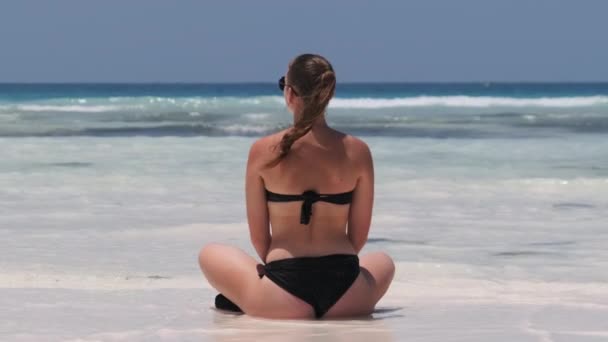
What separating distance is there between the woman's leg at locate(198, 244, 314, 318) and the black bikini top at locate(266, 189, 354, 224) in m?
0.26

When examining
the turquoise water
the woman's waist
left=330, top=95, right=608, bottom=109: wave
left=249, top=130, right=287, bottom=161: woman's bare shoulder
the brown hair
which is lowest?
left=330, top=95, right=608, bottom=109: wave

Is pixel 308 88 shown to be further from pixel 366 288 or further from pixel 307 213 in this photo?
pixel 366 288

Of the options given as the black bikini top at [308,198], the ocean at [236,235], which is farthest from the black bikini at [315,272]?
the ocean at [236,235]

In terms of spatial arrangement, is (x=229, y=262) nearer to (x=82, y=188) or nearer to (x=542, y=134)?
(x=82, y=188)

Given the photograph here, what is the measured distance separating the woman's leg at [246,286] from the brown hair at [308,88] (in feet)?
1.41

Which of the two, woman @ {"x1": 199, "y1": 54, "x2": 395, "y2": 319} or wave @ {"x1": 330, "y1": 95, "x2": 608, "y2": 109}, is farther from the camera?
wave @ {"x1": 330, "y1": 95, "x2": 608, "y2": 109}

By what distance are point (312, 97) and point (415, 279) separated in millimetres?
1679

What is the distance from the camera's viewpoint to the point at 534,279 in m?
5.08

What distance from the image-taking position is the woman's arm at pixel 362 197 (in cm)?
380

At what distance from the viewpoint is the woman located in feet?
12.2

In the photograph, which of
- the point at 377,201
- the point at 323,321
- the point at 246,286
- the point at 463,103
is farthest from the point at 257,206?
the point at 463,103

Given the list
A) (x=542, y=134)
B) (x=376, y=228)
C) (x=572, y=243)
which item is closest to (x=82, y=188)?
(x=376, y=228)

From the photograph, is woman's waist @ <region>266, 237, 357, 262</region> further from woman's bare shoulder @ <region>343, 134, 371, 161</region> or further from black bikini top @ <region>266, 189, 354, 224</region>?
→ woman's bare shoulder @ <region>343, 134, 371, 161</region>

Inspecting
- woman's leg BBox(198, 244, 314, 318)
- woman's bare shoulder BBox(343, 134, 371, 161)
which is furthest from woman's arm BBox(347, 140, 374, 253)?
woman's leg BBox(198, 244, 314, 318)
